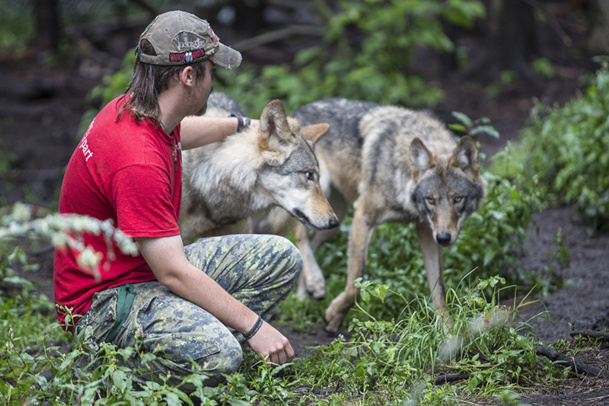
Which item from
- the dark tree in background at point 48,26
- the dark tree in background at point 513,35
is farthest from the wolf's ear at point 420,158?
the dark tree in background at point 48,26

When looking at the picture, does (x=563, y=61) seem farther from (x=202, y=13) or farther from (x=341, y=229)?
(x=341, y=229)

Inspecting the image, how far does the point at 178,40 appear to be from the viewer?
9.48ft

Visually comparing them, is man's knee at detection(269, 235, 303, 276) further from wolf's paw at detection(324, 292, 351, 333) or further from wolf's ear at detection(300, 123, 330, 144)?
wolf's paw at detection(324, 292, 351, 333)

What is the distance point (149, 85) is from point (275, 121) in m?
1.09

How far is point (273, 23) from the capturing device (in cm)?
1263

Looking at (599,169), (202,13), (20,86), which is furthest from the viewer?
(202,13)

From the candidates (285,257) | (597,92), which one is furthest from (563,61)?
(285,257)

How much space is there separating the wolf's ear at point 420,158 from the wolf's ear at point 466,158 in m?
0.16

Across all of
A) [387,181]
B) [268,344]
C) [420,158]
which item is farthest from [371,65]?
[268,344]

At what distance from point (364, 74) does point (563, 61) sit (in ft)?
19.9

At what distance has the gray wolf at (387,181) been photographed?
14.3ft

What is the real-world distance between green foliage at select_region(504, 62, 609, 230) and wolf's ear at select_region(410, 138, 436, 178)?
116 centimetres

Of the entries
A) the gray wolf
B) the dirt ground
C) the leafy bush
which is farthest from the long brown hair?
the leafy bush

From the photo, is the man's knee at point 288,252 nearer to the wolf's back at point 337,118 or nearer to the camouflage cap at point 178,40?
the camouflage cap at point 178,40
